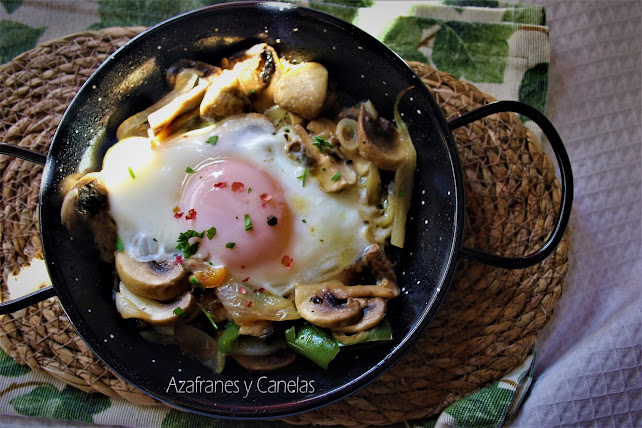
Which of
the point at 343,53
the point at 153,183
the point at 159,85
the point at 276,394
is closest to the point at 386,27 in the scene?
the point at 343,53

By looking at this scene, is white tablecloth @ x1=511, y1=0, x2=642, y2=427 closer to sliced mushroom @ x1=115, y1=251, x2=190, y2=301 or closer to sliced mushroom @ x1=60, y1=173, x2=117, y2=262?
sliced mushroom @ x1=115, y1=251, x2=190, y2=301

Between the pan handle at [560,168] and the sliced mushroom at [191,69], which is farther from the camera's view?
the sliced mushroom at [191,69]

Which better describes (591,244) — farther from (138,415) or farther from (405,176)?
(138,415)

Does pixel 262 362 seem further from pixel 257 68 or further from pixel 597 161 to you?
pixel 597 161

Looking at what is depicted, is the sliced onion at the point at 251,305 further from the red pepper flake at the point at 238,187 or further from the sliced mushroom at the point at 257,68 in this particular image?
the sliced mushroom at the point at 257,68

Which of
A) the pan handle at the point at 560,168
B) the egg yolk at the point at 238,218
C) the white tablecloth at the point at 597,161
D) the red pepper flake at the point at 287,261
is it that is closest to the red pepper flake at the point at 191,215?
the egg yolk at the point at 238,218

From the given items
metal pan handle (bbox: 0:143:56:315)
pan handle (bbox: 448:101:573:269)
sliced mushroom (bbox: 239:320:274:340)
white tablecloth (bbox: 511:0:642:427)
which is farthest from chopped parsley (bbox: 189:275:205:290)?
white tablecloth (bbox: 511:0:642:427)

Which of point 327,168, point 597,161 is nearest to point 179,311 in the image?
point 327,168
